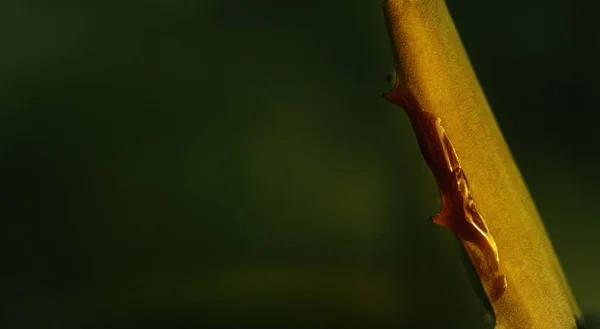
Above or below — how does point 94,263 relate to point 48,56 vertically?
below

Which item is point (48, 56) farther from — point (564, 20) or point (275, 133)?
point (564, 20)

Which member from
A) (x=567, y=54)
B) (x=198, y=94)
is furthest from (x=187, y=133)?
(x=567, y=54)

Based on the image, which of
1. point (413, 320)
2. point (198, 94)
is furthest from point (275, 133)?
point (413, 320)
